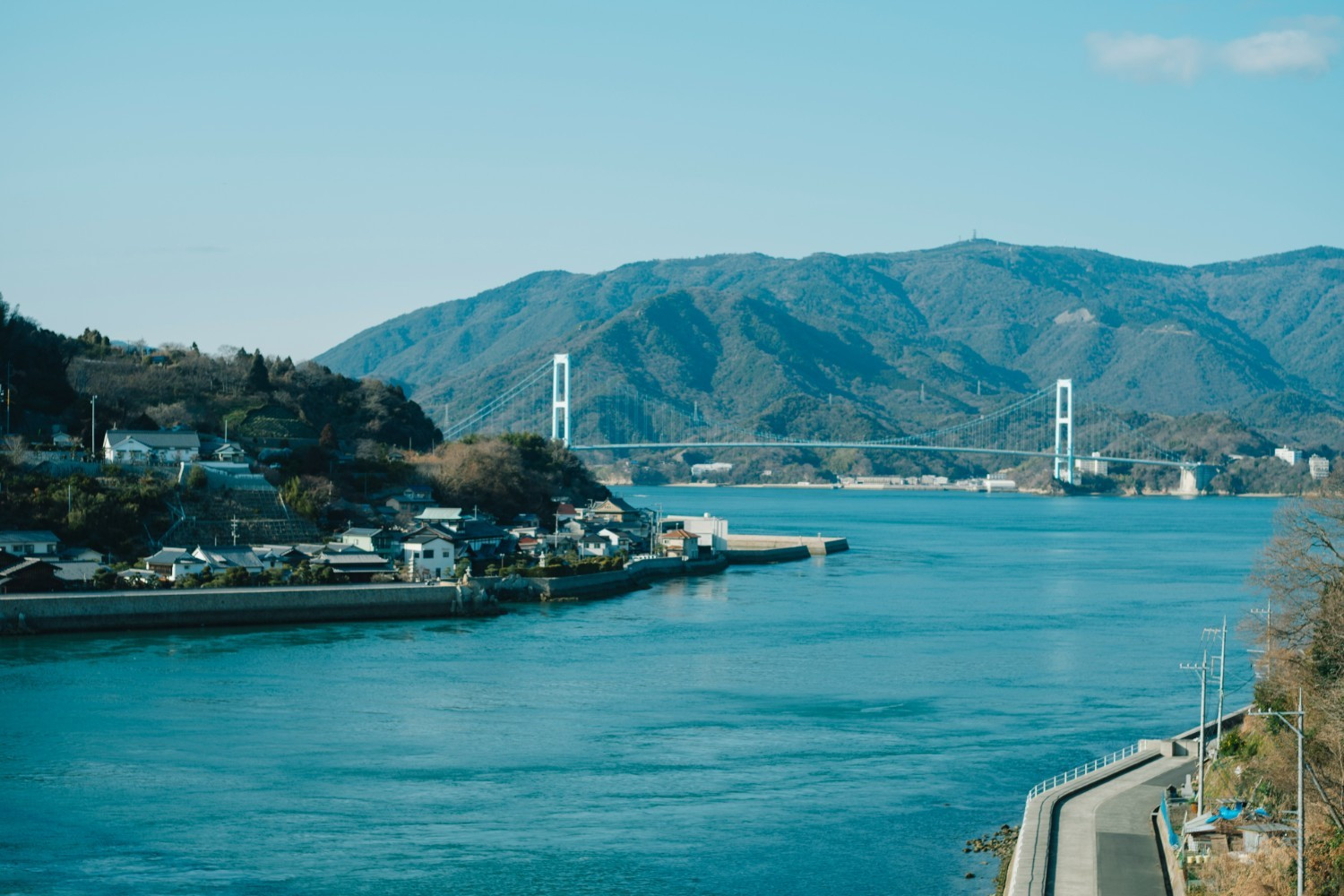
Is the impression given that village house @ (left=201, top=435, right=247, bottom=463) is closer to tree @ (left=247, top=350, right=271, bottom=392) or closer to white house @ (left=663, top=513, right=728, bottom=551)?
tree @ (left=247, top=350, right=271, bottom=392)

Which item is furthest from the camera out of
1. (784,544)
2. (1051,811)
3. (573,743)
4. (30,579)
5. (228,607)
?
(784,544)

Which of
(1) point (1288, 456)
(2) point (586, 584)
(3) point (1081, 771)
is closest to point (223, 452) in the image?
(2) point (586, 584)

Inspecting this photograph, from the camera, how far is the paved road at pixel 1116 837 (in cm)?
884

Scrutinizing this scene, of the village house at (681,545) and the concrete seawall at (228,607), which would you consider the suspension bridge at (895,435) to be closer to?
the village house at (681,545)

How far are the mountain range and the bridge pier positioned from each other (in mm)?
19348

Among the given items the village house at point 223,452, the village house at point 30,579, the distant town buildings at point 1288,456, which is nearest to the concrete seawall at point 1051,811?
the village house at point 30,579

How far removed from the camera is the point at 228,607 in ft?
68.8

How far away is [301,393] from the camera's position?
129 feet

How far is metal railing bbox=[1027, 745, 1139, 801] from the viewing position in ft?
37.6

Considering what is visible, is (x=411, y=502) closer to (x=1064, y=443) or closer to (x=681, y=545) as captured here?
(x=681, y=545)

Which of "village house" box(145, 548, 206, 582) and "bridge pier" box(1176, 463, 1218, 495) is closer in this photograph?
"village house" box(145, 548, 206, 582)

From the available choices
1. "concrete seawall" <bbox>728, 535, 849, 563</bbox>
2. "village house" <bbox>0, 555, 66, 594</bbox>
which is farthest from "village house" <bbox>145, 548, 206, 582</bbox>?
"concrete seawall" <bbox>728, 535, 849, 563</bbox>

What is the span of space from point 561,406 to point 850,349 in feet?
249

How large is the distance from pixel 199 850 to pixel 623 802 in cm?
312
